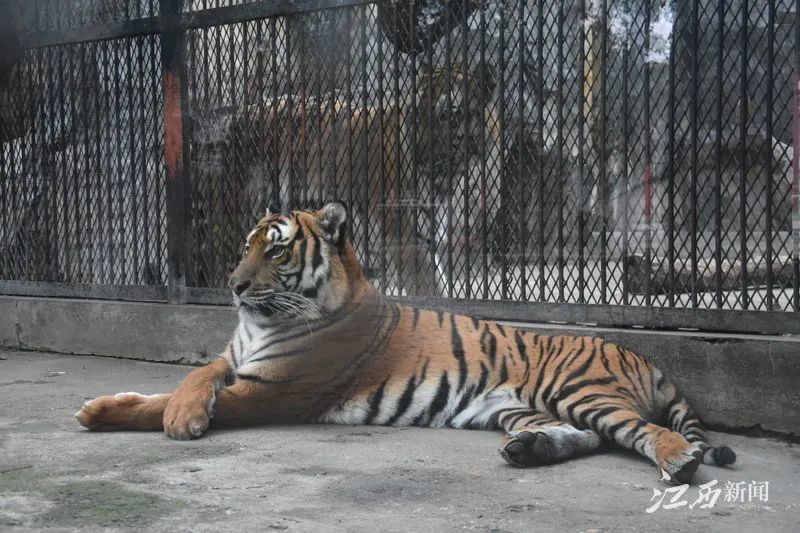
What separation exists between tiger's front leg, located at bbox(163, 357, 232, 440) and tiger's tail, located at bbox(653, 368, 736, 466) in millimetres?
2087

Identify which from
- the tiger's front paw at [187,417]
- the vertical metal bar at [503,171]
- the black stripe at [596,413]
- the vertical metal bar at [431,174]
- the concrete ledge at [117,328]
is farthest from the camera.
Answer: the concrete ledge at [117,328]

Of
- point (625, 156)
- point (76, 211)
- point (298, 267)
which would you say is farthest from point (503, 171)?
point (76, 211)

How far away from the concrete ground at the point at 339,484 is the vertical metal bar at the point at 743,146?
0.80 meters

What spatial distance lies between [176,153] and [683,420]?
393 centimetres

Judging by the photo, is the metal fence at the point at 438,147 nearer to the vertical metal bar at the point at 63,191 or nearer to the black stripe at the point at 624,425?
the vertical metal bar at the point at 63,191

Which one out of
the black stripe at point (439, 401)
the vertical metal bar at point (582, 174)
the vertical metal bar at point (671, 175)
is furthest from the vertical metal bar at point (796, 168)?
the black stripe at point (439, 401)

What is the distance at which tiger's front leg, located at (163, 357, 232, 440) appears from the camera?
4.60 m

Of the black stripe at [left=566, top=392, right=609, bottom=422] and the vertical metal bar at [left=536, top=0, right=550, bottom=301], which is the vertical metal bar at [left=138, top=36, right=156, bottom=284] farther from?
the black stripe at [left=566, top=392, right=609, bottom=422]

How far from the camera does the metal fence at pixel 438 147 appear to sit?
500 cm

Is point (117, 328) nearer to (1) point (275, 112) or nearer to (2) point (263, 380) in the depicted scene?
(1) point (275, 112)

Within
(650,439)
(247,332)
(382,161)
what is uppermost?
(382,161)

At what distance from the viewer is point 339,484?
3.85m

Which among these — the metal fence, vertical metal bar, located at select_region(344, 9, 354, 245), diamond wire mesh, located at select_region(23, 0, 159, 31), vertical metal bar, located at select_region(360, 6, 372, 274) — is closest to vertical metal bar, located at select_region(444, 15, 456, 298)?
the metal fence

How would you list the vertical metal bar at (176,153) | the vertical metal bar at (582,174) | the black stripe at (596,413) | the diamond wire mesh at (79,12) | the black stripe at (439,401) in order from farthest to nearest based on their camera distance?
the diamond wire mesh at (79,12) → the vertical metal bar at (176,153) → the vertical metal bar at (582,174) → the black stripe at (439,401) → the black stripe at (596,413)
